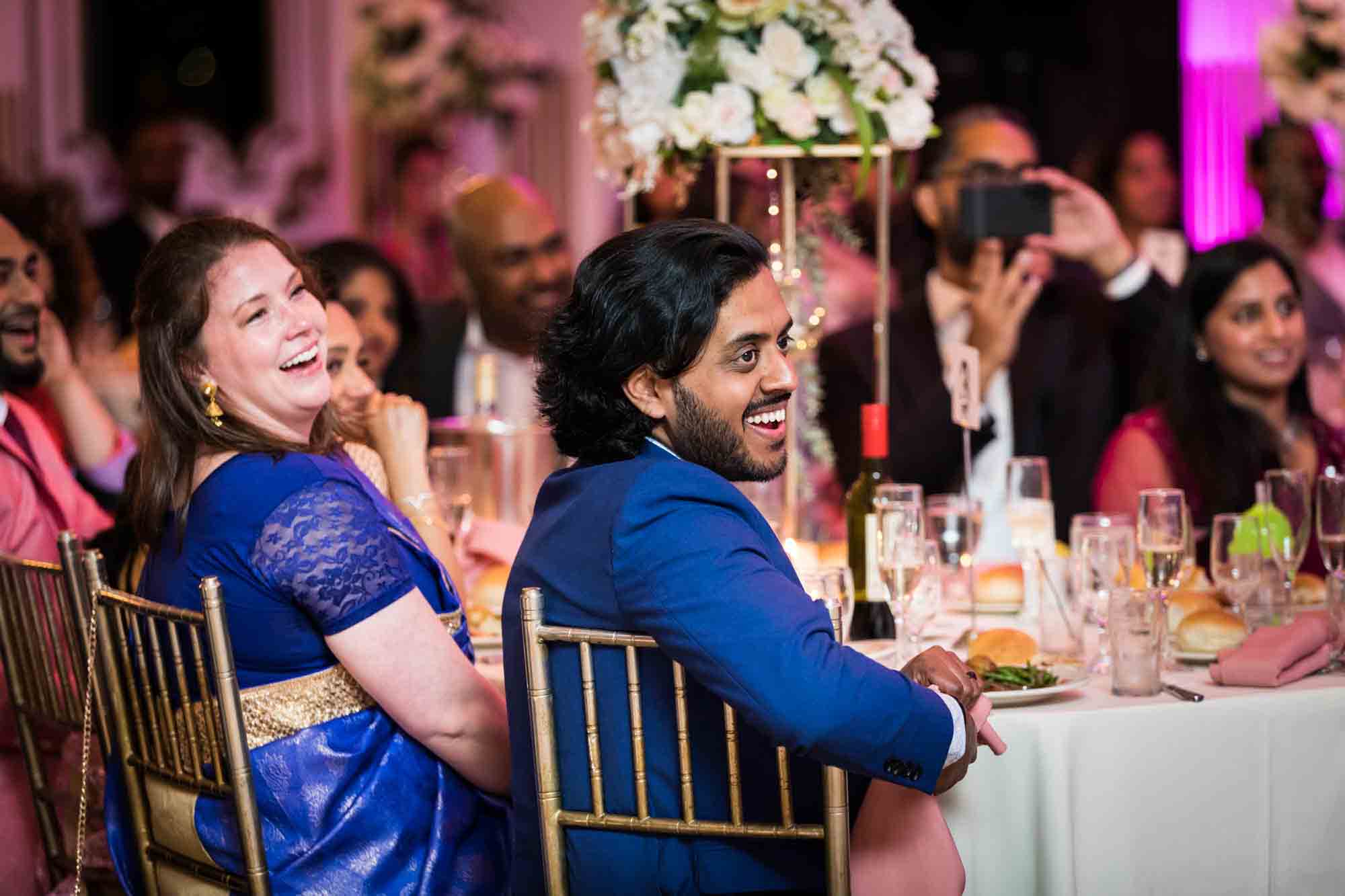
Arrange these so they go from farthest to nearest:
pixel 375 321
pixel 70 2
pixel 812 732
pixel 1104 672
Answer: pixel 70 2 → pixel 375 321 → pixel 1104 672 → pixel 812 732

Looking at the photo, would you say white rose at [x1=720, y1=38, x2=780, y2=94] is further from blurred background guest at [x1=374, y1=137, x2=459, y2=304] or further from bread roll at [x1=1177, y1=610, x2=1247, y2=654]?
blurred background guest at [x1=374, y1=137, x2=459, y2=304]

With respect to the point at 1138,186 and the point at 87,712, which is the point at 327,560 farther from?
the point at 1138,186

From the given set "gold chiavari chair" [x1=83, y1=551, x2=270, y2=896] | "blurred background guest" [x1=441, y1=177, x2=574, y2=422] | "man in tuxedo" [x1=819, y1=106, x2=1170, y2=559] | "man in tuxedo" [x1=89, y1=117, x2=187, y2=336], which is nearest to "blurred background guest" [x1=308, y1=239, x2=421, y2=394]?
"blurred background guest" [x1=441, y1=177, x2=574, y2=422]

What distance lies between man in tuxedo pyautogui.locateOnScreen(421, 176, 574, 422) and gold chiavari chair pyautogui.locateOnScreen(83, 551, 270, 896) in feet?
8.58

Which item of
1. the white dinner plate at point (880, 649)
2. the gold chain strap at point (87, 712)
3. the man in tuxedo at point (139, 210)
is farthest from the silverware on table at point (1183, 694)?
the man in tuxedo at point (139, 210)

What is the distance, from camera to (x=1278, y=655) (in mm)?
2199

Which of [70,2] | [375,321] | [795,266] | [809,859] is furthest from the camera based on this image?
[70,2]

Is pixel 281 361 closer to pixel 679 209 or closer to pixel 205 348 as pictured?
pixel 205 348

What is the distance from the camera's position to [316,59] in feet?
27.0

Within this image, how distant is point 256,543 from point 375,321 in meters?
2.28

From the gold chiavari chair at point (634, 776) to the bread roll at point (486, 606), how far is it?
2.89 ft

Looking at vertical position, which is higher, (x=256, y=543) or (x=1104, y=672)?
(x=256, y=543)

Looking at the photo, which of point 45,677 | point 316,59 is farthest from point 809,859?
point 316,59

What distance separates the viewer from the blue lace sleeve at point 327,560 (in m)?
1.99
